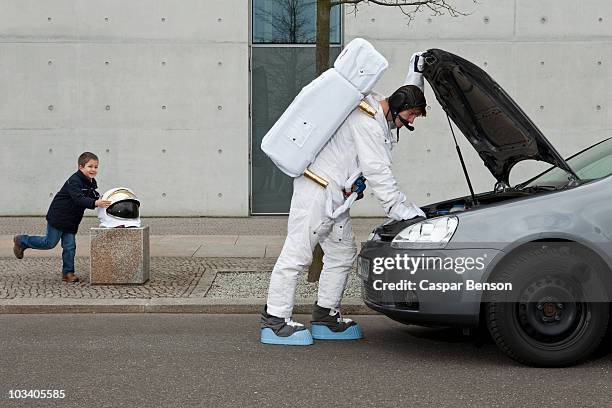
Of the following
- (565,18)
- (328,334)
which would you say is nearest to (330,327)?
(328,334)

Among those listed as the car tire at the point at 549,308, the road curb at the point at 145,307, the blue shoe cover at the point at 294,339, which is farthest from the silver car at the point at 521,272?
the road curb at the point at 145,307

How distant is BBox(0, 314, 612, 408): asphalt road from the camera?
4766 millimetres

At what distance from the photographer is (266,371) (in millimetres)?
5418

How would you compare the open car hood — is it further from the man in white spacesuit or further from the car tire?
the car tire

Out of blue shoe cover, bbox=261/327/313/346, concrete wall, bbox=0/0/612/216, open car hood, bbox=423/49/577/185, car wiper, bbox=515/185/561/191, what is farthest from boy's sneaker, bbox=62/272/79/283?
concrete wall, bbox=0/0/612/216

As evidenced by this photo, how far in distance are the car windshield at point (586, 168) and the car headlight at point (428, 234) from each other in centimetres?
99

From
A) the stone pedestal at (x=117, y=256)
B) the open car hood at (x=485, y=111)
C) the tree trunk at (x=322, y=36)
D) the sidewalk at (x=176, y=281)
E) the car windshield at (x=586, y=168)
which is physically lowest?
the sidewalk at (x=176, y=281)

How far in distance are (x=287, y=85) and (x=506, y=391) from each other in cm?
1244

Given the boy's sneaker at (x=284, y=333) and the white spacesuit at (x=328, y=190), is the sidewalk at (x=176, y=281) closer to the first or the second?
the boy's sneaker at (x=284, y=333)

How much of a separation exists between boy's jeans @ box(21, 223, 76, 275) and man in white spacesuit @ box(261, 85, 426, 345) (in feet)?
11.0

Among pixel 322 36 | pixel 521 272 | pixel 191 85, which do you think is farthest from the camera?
pixel 191 85

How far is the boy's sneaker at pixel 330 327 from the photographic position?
21.1 ft

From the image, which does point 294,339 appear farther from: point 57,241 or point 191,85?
point 191,85

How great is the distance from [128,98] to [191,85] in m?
1.26
